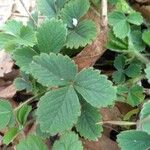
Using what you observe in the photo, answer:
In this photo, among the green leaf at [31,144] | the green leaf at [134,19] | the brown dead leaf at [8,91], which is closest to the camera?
the green leaf at [31,144]

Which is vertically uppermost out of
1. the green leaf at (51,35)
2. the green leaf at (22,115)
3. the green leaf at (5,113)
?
the green leaf at (51,35)

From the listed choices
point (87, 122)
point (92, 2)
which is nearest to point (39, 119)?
point (87, 122)

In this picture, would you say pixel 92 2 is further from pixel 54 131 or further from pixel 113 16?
pixel 54 131

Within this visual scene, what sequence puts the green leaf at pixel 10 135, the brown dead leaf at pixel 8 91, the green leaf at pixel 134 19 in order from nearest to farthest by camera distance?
the green leaf at pixel 10 135
the green leaf at pixel 134 19
the brown dead leaf at pixel 8 91

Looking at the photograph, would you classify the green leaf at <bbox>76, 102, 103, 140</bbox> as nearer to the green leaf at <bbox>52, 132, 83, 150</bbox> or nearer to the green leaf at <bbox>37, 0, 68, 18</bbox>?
the green leaf at <bbox>52, 132, 83, 150</bbox>

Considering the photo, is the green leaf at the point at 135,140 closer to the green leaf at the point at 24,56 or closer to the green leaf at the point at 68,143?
the green leaf at the point at 68,143

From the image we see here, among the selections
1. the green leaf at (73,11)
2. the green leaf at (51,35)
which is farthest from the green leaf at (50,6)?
the green leaf at (51,35)

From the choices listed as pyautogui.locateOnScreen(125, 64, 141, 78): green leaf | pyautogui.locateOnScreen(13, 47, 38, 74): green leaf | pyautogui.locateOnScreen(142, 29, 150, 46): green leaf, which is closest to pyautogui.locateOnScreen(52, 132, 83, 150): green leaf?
pyautogui.locateOnScreen(13, 47, 38, 74): green leaf
